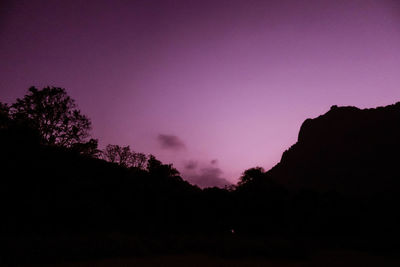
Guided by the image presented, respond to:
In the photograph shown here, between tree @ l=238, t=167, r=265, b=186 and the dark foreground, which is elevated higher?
tree @ l=238, t=167, r=265, b=186

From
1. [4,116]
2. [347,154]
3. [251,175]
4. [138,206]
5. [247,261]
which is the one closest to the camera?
[247,261]

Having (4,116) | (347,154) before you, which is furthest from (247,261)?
(347,154)

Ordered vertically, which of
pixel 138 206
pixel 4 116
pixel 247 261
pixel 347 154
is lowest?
pixel 247 261

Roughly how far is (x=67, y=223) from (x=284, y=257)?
11460 millimetres

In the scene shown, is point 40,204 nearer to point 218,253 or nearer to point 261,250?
point 218,253

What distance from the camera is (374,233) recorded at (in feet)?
60.0

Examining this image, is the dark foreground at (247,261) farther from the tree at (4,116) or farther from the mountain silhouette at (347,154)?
the mountain silhouette at (347,154)

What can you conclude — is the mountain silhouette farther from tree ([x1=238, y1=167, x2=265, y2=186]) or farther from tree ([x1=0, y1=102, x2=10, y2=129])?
tree ([x1=0, y1=102, x2=10, y2=129])

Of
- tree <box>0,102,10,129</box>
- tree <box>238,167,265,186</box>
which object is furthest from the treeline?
tree <box>238,167,265,186</box>

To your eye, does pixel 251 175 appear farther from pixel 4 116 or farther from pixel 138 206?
pixel 4 116

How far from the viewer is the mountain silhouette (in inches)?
2653

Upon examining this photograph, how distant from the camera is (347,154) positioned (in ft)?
275

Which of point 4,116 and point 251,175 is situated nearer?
point 4,116

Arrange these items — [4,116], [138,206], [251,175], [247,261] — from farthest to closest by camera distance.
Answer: [251,175] → [4,116] → [138,206] → [247,261]
